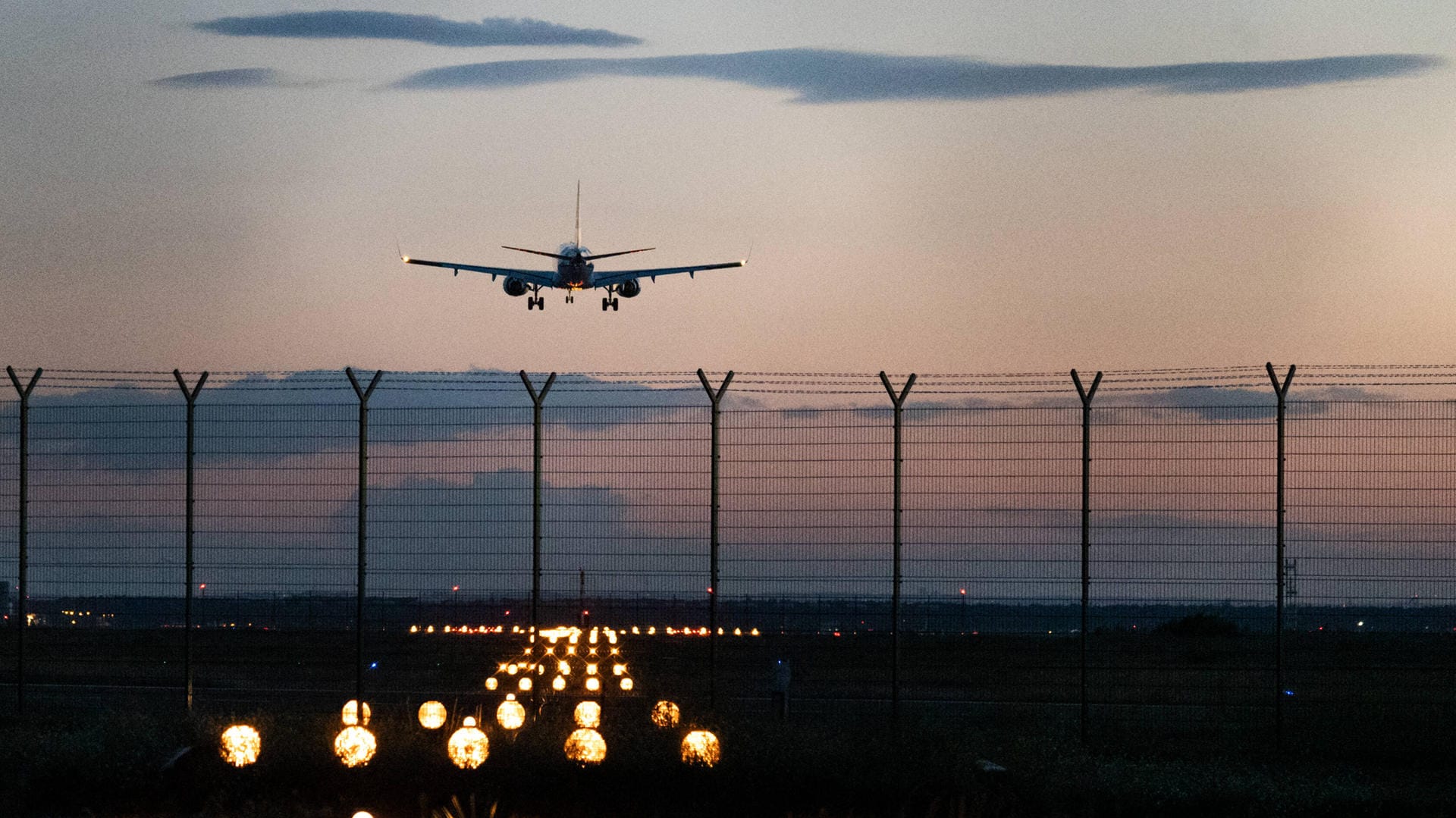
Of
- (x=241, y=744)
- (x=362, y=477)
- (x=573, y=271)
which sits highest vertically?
(x=573, y=271)

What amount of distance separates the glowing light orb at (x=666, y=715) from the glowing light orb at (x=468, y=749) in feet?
5.00

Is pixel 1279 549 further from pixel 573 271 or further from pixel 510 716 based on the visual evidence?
pixel 573 271

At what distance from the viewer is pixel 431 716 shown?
12875mm

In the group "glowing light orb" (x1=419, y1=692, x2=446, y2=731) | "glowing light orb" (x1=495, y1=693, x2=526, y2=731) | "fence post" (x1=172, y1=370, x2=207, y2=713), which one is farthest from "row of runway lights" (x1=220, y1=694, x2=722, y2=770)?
"fence post" (x1=172, y1=370, x2=207, y2=713)

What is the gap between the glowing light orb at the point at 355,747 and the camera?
1150 centimetres

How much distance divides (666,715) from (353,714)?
2.75 meters

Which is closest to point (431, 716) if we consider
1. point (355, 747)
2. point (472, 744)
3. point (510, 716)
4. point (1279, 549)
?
point (510, 716)

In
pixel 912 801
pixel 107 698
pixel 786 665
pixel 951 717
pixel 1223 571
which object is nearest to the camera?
pixel 912 801

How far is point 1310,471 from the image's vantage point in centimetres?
1326

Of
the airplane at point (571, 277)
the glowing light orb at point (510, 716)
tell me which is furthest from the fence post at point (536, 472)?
the airplane at point (571, 277)

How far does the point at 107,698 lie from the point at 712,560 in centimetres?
1201

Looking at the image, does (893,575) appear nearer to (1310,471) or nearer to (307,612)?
(1310,471)

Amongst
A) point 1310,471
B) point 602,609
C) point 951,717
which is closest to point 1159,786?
point 1310,471

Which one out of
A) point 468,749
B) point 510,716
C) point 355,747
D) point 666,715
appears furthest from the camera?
point 510,716
